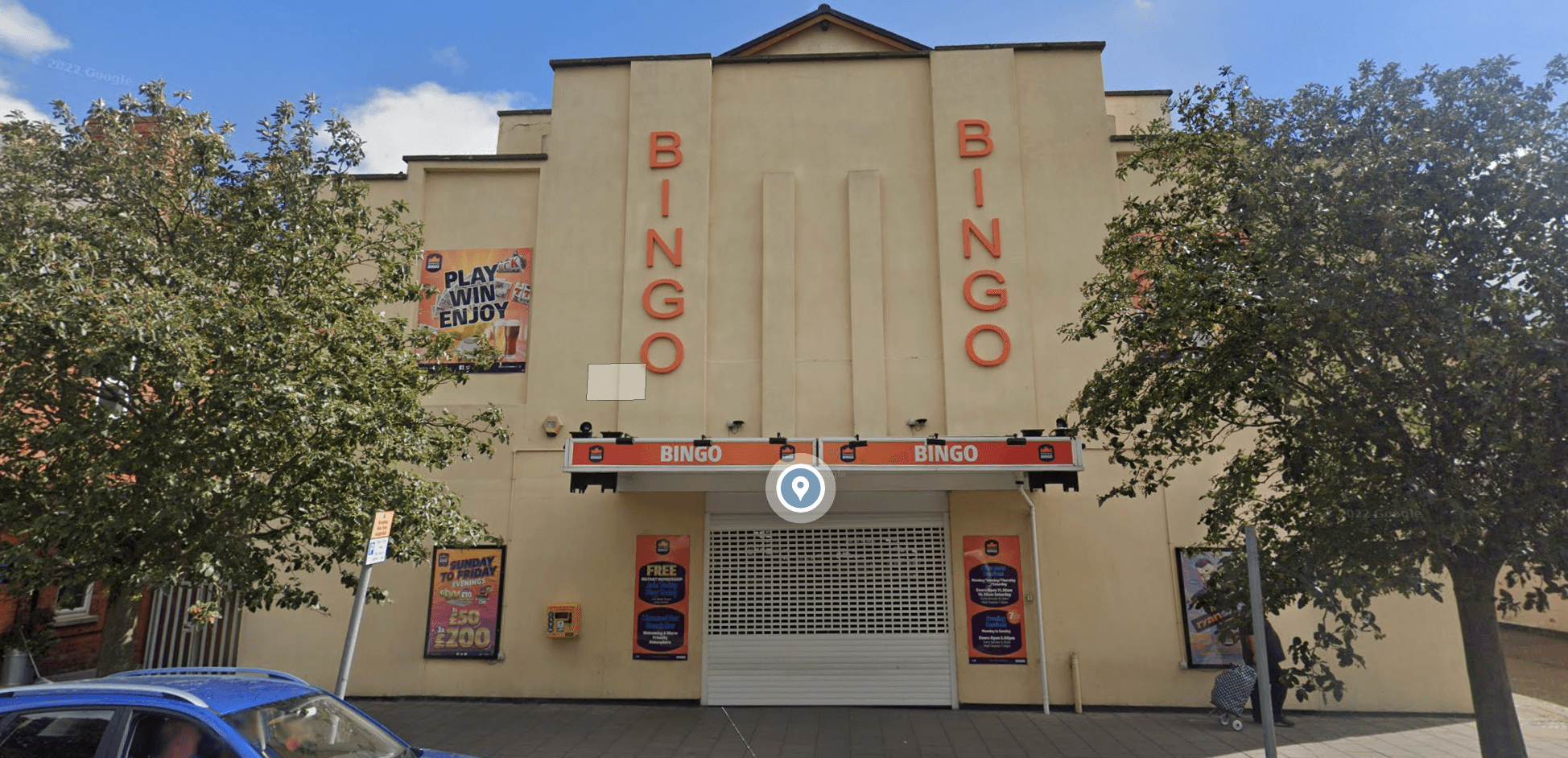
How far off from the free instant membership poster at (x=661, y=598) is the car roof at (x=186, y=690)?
6.78m

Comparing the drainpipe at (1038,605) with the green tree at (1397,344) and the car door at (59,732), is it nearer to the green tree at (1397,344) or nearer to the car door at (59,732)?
the green tree at (1397,344)

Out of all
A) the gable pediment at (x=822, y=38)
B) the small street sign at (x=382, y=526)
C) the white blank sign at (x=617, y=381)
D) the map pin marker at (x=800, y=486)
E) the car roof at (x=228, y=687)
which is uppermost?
the gable pediment at (x=822, y=38)

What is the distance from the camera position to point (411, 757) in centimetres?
516

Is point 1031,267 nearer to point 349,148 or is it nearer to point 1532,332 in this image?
point 1532,332

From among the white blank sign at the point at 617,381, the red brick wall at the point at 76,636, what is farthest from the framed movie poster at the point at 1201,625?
the red brick wall at the point at 76,636

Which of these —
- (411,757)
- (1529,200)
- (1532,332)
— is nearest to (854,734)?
(411,757)

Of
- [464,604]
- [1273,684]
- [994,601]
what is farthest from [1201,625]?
[464,604]

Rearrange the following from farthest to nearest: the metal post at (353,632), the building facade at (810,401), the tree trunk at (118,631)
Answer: the building facade at (810,401), the tree trunk at (118,631), the metal post at (353,632)

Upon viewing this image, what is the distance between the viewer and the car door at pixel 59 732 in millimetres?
4355

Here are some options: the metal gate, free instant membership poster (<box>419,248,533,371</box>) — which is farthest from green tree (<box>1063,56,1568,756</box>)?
the metal gate

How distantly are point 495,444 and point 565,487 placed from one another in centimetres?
140

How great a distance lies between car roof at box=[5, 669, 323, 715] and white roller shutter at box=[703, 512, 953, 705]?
723 cm

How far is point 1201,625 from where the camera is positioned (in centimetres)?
1153

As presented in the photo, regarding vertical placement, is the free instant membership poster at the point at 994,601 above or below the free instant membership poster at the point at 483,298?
below
